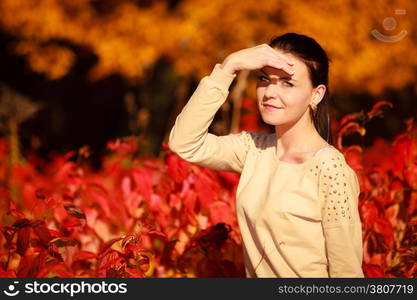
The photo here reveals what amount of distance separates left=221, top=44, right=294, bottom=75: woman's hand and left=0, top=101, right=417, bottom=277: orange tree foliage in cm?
79

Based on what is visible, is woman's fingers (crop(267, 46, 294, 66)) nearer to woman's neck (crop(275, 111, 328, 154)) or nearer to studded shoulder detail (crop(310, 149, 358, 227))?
woman's neck (crop(275, 111, 328, 154))

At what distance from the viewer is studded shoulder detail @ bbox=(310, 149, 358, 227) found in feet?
7.14

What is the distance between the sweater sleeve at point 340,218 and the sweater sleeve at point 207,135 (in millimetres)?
450

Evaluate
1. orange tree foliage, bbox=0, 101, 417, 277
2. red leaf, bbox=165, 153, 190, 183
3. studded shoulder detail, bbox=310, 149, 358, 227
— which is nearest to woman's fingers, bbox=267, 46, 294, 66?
studded shoulder detail, bbox=310, 149, 358, 227

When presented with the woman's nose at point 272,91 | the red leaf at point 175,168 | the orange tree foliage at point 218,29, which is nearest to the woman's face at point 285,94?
the woman's nose at point 272,91

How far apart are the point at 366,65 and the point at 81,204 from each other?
4925mm

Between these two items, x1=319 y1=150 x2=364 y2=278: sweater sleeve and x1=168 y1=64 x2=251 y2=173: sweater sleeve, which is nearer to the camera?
x1=319 y1=150 x2=364 y2=278: sweater sleeve

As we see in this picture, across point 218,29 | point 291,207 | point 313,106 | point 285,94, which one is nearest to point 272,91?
point 285,94

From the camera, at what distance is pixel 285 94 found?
2.31 m

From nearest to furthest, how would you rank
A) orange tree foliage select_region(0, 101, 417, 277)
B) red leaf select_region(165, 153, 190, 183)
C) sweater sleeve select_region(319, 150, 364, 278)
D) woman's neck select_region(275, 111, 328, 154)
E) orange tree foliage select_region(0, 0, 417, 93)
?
sweater sleeve select_region(319, 150, 364, 278) < woman's neck select_region(275, 111, 328, 154) < orange tree foliage select_region(0, 101, 417, 277) < red leaf select_region(165, 153, 190, 183) < orange tree foliage select_region(0, 0, 417, 93)

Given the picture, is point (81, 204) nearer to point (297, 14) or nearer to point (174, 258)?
point (174, 258)

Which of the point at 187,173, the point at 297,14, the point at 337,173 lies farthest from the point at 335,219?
the point at 297,14

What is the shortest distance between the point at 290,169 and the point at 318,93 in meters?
0.33

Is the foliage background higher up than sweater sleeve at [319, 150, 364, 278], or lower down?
higher up
